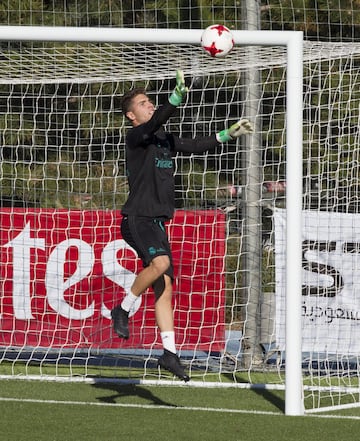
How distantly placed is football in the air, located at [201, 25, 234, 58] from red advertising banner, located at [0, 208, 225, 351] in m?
3.28

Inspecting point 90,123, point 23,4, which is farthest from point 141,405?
point 23,4

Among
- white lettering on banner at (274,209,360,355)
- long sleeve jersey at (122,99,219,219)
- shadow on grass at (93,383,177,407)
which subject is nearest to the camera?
long sleeve jersey at (122,99,219,219)

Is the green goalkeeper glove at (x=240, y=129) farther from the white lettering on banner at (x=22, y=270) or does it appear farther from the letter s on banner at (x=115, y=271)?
the white lettering on banner at (x=22, y=270)

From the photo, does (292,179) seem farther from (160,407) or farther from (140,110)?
(160,407)

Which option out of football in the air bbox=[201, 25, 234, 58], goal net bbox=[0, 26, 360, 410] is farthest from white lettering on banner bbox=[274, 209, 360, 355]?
football in the air bbox=[201, 25, 234, 58]

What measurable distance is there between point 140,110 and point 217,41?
99 centimetres

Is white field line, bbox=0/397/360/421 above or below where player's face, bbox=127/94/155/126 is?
below

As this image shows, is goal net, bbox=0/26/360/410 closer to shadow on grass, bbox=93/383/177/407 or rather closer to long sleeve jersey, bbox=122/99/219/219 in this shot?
shadow on grass, bbox=93/383/177/407

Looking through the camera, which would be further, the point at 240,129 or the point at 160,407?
the point at 160,407

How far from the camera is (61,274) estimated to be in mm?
10398

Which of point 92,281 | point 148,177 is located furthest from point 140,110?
point 92,281

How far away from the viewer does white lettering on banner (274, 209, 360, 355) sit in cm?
987

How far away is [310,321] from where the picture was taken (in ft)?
32.8

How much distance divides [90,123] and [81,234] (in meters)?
1.76
